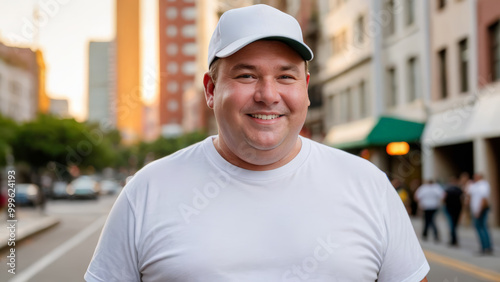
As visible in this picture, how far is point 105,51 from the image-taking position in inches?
6964

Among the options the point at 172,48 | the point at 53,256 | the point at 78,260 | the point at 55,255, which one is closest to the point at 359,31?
the point at 55,255

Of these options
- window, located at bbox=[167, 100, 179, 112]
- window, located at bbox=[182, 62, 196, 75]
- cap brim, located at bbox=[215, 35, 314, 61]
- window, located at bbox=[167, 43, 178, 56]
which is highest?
window, located at bbox=[167, 43, 178, 56]

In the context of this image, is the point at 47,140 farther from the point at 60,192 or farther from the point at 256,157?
the point at 256,157

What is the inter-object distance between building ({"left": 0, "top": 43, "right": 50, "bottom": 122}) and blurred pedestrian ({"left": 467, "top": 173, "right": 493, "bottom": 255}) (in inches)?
2285

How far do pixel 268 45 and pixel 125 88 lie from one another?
160289mm

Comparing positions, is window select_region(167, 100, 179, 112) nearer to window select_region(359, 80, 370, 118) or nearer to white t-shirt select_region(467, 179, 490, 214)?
window select_region(359, 80, 370, 118)

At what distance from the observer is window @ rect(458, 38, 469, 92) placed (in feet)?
76.6

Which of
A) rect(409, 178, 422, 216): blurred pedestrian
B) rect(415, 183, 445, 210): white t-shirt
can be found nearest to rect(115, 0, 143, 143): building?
rect(409, 178, 422, 216): blurred pedestrian

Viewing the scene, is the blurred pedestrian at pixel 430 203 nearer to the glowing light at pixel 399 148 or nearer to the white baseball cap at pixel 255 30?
the glowing light at pixel 399 148

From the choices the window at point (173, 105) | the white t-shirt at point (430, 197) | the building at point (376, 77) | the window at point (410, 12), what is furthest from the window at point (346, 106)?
the window at point (173, 105)

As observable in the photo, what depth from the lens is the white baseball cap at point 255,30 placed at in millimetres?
2270

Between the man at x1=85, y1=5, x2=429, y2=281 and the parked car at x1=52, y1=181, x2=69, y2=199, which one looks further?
the parked car at x1=52, y1=181, x2=69, y2=199

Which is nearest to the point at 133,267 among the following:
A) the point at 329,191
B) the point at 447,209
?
the point at 329,191

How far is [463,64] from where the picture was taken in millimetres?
23641
